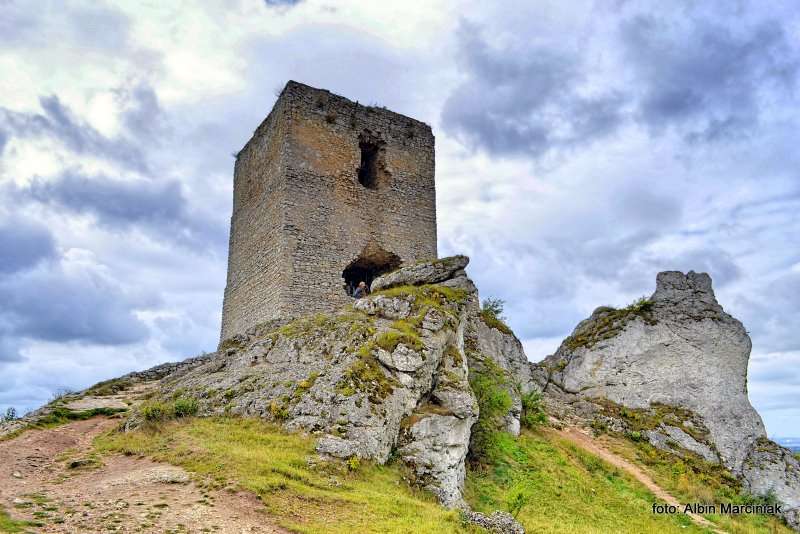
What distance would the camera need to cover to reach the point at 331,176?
25.1 meters

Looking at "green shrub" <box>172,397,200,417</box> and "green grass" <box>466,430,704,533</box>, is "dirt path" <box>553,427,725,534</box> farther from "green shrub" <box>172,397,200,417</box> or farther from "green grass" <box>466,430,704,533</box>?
"green shrub" <box>172,397,200,417</box>

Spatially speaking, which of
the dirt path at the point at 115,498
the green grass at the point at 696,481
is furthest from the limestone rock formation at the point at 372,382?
the green grass at the point at 696,481

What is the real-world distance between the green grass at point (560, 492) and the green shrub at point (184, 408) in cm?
637

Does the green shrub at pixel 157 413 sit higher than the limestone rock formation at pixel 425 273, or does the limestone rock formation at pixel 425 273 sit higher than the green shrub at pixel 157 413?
the limestone rock formation at pixel 425 273

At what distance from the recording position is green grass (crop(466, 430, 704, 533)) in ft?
45.9

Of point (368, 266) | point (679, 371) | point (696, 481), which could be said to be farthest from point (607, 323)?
point (368, 266)

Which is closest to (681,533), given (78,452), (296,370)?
(296,370)

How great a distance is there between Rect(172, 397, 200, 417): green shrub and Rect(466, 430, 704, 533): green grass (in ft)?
20.9

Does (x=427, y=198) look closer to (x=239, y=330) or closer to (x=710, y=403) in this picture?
(x=239, y=330)

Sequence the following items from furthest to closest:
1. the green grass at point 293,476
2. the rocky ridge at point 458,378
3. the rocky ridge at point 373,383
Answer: the rocky ridge at point 458,378, the rocky ridge at point 373,383, the green grass at point 293,476

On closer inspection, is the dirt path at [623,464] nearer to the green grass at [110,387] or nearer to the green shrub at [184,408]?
the green shrub at [184,408]

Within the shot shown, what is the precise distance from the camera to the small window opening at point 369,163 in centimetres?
2678

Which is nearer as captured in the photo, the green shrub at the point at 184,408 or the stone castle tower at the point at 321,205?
the green shrub at the point at 184,408

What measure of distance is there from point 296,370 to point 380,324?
2.43 meters
